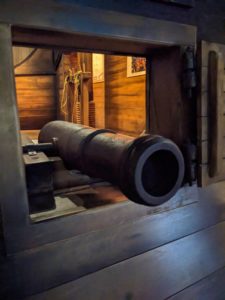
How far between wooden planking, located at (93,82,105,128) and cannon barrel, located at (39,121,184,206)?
2.15 metres

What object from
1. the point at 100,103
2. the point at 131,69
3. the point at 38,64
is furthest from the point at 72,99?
the point at 131,69

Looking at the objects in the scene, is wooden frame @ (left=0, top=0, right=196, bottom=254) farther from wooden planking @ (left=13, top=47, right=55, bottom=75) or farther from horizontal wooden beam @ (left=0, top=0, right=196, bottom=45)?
wooden planking @ (left=13, top=47, right=55, bottom=75)

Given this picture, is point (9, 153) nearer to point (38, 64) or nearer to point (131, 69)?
point (131, 69)

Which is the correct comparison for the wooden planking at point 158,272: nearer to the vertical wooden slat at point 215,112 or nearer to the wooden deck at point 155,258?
the wooden deck at point 155,258

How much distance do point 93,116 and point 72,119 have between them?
54 centimetres

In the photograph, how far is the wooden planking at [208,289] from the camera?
1.23 meters

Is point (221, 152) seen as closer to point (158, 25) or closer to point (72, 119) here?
point (158, 25)

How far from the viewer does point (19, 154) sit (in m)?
0.76

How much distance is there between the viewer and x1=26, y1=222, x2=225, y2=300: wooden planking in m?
0.94

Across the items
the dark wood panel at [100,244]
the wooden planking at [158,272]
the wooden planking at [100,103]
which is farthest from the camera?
the wooden planking at [100,103]

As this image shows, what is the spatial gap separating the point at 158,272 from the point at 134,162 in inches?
23.2

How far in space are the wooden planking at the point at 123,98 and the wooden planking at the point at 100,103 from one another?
0.15 m

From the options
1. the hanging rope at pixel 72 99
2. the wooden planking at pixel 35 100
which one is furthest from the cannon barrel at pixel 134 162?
the wooden planking at pixel 35 100

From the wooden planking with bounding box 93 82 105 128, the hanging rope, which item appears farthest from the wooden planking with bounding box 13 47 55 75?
the wooden planking with bounding box 93 82 105 128
